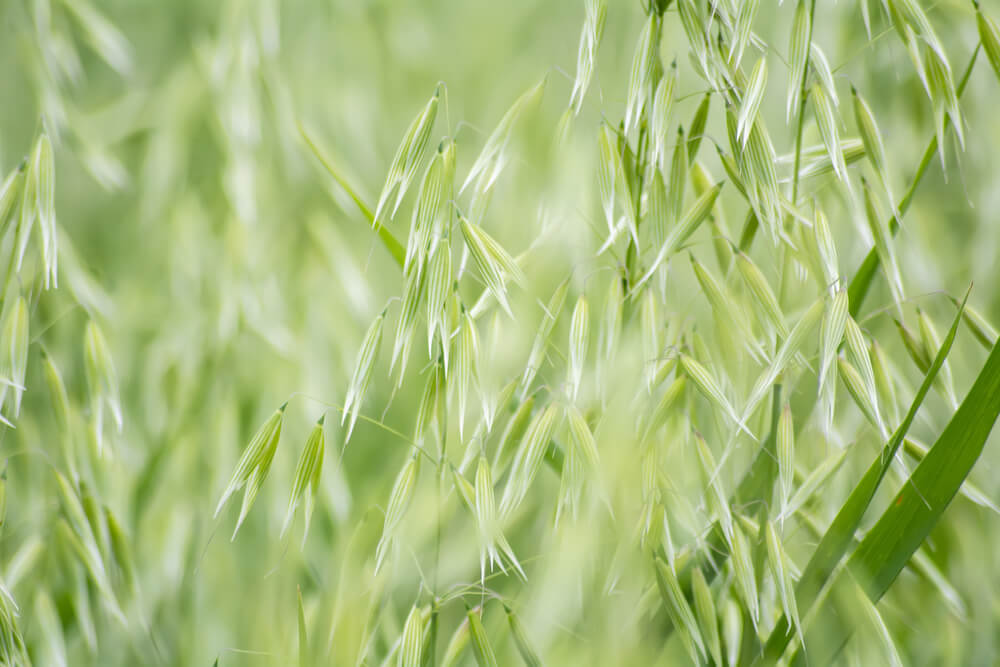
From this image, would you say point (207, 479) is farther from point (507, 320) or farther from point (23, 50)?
point (23, 50)

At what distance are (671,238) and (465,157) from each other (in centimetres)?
27

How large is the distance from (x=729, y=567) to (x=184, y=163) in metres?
0.56

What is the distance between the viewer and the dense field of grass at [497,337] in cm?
36

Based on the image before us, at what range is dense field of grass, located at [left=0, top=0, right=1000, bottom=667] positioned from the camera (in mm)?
358

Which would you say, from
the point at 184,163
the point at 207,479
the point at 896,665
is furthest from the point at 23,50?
the point at 896,665

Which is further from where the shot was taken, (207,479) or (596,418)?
(207,479)

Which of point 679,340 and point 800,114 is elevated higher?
point 800,114

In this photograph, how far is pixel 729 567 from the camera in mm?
433

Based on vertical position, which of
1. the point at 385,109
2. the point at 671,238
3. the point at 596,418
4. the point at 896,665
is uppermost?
the point at 385,109

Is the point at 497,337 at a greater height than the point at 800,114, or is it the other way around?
the point at 800,114

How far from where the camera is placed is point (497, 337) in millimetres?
430

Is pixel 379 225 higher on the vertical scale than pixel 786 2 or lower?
lower

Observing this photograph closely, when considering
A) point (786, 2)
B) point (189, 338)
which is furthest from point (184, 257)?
point (786, 2)

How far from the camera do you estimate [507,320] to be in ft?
1.83
